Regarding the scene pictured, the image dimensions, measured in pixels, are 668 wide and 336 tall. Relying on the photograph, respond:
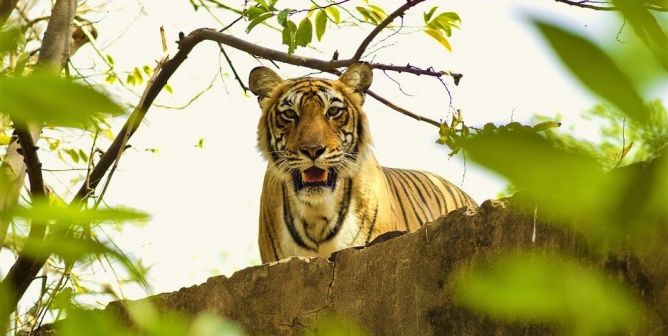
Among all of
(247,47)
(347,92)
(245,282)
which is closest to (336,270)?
(245,282)

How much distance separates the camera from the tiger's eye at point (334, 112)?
4742 millimetres

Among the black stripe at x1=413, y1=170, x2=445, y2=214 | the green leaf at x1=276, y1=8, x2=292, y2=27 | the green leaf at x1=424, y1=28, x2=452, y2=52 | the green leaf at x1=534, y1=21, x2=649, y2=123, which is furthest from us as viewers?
the black stripe at x1=413, y1=170, x2=445, y2=214

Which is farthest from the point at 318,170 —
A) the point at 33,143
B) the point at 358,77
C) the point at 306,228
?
the point at 33,143

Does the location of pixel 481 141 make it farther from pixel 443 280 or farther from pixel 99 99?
pixel 443 280

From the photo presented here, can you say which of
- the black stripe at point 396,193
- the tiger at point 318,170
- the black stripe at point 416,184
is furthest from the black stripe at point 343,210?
the black stripe at point 416,184

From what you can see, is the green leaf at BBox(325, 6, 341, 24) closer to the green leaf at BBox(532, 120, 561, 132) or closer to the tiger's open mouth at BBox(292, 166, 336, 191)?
the tiger's open mouth at BBox(292, 166, 336, 191)

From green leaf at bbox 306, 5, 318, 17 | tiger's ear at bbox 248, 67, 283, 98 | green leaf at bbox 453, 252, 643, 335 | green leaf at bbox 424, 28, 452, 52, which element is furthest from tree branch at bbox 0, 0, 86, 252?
green leaf at bbox 453, 252, 643, 335

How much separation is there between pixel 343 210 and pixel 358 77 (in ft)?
2.53

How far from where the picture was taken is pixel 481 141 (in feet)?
0.95

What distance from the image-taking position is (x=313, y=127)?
4.57 meters

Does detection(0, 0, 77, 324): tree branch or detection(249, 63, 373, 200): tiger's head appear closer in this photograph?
detection(0, 0, 77, 324): tree branch

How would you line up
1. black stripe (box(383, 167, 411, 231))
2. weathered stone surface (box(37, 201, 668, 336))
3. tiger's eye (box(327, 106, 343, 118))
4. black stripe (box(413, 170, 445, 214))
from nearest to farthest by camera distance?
weathered stone surface (box(37, 201, 668, 336)) → tiger's eye (box(327, 106, 343, 118)) → black stripe (box(383, 167, 411, 231)) → black stripe (box(413, 170, 445, 214))

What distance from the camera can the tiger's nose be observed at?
14.5 ft

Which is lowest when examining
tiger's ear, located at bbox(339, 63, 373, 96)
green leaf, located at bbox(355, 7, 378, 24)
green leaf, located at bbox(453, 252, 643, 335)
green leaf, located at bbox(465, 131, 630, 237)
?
green leaf, located at bbox(453, 252, 643, 335)
